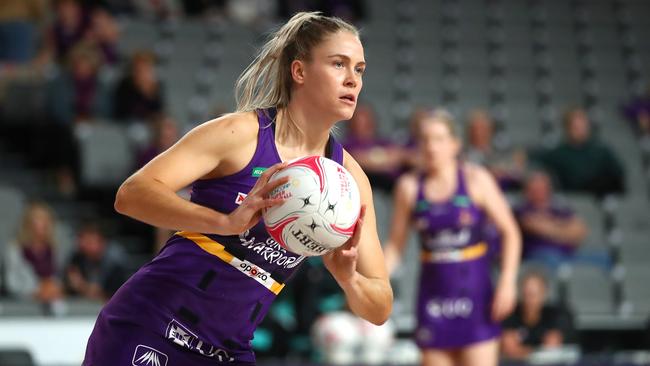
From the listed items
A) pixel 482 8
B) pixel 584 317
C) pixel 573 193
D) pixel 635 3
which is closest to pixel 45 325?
pixel 584 317

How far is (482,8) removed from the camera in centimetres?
1411

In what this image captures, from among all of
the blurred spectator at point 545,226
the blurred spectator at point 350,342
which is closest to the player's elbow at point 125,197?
the blurred spectator at point 350,342

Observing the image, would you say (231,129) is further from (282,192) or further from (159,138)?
(159,138)

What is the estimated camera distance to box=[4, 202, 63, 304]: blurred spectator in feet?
28.3

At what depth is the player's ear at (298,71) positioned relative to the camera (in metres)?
3.85

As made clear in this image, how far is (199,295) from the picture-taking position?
12.2ft

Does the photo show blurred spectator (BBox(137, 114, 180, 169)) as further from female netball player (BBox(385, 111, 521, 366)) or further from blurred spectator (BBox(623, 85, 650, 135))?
blurred spectator (BBox(623, 85, 650, 135))

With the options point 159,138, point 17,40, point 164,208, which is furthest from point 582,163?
point 164,208

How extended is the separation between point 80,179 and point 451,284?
14.7ft

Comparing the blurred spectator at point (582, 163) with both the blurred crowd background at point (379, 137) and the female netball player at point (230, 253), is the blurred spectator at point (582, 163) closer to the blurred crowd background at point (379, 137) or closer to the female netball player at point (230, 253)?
the blurred crowd background at point (379, 137)

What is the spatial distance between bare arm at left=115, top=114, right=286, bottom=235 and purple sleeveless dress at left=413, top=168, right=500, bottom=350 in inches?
127

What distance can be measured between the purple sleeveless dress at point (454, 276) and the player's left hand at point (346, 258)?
310cm

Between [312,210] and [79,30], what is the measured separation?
828 centimetres

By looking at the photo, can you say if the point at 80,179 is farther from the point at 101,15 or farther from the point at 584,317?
the point at 584,317
